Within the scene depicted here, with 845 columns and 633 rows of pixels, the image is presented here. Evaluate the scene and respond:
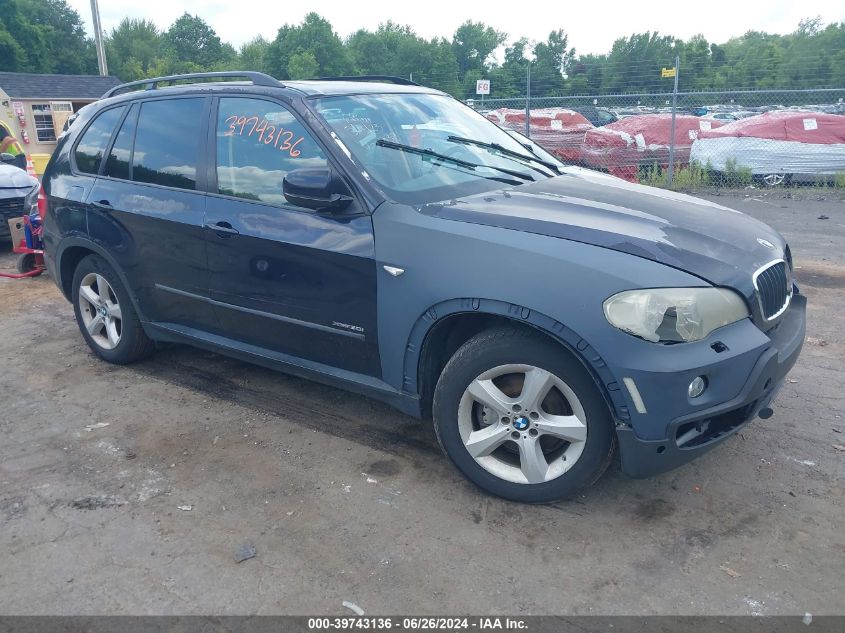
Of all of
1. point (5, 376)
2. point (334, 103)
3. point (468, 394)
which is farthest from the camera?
point (5, 376)

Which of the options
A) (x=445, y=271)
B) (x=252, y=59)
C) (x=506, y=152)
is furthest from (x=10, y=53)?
(x=445, y=271)

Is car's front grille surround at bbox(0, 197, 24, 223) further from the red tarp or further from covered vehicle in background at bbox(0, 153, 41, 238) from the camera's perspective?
the red tarp

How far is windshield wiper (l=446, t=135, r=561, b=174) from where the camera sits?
4176mm

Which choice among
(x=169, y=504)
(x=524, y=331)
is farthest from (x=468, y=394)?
(x=169, y=504)

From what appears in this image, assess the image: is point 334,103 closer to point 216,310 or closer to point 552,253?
point 216,310

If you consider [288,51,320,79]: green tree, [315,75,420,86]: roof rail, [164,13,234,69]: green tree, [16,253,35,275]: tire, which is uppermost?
[164,13,234,69]: green tree

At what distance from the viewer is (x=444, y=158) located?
12.7ft

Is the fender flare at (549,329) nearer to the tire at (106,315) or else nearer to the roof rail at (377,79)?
the roof rail at (377,79)

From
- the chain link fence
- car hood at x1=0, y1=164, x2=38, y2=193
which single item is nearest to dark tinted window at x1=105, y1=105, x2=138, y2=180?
car hood at x1=0, y1=164, x2=38, y2=193

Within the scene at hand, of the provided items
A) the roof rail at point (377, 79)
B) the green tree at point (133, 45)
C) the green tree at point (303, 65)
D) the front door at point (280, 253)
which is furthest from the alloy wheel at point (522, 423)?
the green tree at point (133, 45)

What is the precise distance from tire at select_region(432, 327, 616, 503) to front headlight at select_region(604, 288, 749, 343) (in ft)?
0.94

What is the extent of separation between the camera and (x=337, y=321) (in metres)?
3.56

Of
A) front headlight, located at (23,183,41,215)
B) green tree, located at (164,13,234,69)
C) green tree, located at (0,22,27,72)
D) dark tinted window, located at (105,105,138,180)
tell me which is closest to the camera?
dark tinted window, located at (105,105,138,180)

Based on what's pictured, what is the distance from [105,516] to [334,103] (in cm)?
236
